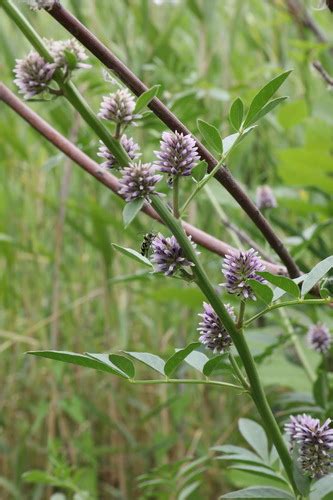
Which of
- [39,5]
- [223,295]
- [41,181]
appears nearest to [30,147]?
[41,181]

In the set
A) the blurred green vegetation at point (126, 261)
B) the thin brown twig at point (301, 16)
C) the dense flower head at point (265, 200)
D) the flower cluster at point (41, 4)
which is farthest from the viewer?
the thin brown twig at point (301, 16)

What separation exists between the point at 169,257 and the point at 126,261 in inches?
42.9

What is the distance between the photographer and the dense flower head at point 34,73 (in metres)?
0.40

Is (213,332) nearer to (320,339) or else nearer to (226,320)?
(226,320)

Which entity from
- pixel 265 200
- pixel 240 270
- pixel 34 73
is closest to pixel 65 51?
pixel 34 73

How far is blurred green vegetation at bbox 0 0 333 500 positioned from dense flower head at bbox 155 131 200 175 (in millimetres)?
546

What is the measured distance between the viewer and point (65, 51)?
39 centimetres

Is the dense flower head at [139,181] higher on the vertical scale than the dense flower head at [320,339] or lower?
higher

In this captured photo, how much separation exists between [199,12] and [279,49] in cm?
47

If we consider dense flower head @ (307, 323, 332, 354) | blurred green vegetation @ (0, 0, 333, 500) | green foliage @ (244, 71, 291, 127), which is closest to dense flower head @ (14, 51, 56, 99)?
green foliage @ (244, 71, 291, 127)

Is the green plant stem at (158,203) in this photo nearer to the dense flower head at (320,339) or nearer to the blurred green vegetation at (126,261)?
the dense flower head at (320,339)

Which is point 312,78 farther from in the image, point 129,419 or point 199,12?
point 129,419

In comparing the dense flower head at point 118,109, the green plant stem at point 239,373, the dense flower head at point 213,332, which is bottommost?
the green plant stem at point 239,373

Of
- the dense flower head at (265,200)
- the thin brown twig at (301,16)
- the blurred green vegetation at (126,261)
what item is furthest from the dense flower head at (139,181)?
the thin brown twig at (301,16)
